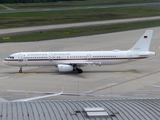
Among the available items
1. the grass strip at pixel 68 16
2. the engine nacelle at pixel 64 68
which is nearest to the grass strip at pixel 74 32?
the grass strip at pixel 68 16

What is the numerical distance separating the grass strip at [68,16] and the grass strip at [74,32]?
46.7 ft

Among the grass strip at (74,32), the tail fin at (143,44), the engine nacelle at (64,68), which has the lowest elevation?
the engine nacelle at (64,68)

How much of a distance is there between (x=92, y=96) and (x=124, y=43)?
152 ft

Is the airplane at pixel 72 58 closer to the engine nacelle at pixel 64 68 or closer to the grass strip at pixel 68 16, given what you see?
the engine nacelle at pixel 64 68

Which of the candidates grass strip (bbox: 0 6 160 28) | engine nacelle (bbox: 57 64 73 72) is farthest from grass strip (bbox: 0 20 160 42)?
engine nacelle (bbox: 57 64 73 72)

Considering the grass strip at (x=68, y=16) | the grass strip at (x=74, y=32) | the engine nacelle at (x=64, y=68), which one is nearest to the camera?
the engine nacelle at (x=64, y=68)

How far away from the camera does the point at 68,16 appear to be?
137750 mm

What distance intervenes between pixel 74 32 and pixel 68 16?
3355 cm

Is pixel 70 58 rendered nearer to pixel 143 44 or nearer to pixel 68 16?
pixel 143 44

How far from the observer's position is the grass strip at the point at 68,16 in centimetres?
12204

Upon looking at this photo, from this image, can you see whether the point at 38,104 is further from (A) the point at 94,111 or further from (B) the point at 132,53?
(B) the point at 132,53

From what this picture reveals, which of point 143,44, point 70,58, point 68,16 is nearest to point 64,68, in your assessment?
point 70,58

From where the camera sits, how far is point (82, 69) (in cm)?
6106

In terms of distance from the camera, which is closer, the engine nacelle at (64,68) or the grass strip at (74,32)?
the engine nacelle at (64,68)
